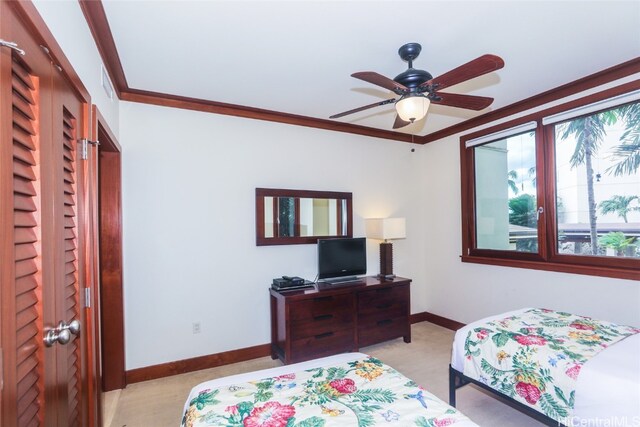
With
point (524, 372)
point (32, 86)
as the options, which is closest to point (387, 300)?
point (524, 372)

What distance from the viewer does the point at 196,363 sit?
3.02 m

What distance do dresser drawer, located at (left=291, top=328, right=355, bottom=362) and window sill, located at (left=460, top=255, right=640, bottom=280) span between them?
174cm

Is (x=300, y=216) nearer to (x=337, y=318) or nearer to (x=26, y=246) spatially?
(x=337, y=318)

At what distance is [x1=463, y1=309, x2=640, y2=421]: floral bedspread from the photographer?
1.70 metres

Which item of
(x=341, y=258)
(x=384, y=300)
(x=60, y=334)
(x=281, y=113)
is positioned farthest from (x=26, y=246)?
(x=384, y=300)

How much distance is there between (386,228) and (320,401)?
2.49 meters

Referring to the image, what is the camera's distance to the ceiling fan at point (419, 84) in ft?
5.87

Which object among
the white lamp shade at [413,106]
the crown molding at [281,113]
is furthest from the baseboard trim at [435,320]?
the white lamp shade at [413,106]

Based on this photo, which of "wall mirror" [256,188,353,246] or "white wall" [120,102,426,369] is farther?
"wall mirror" [256,188,353,246]

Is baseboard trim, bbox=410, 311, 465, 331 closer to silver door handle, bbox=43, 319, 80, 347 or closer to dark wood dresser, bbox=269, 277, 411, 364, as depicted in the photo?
dark wood dresser, bbox=269, 277, 411, 364

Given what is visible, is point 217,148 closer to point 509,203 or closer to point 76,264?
point 76,264

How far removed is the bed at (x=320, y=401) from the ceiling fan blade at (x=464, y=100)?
175 centimetres

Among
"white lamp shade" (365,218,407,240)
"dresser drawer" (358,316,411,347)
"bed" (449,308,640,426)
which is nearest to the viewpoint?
"bed" (449,308,640,426)

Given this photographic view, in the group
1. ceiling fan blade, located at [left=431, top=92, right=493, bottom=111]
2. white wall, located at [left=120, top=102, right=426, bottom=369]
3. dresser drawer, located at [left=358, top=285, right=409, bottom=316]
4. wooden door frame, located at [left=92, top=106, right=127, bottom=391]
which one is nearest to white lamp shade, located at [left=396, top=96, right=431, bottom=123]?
ceiling fan blade, located at [left=431, top=92, right=493, bottom=111]
